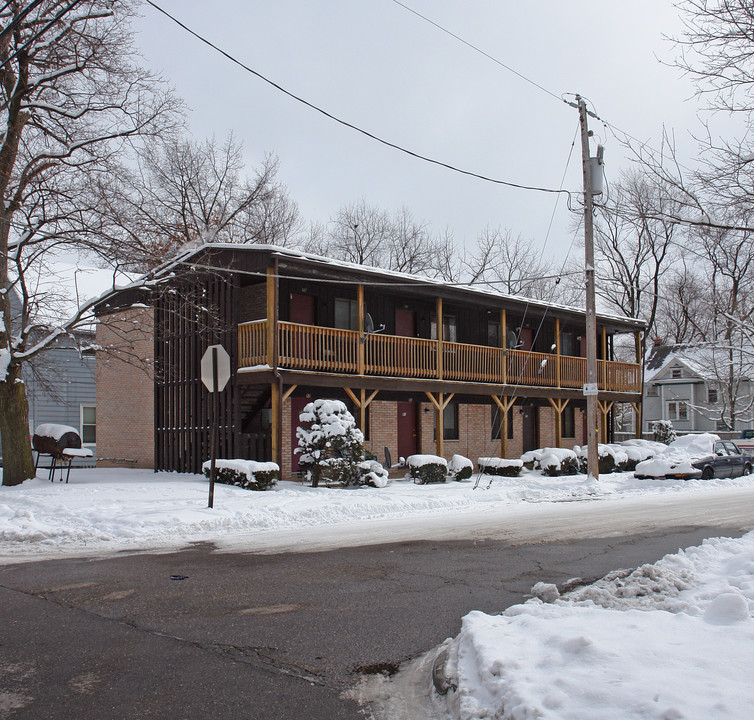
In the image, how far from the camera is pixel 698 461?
2430 cm

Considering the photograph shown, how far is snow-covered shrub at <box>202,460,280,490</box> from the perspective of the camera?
17.0m

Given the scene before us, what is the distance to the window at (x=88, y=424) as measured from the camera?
30.5 m

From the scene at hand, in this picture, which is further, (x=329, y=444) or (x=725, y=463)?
(x=725, y=463)

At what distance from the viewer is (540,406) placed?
30016 mm

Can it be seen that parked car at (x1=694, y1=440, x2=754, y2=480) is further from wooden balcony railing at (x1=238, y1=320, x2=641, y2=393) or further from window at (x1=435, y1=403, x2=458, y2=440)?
window at (x1=435, y1=403, x2=458, y2=440)

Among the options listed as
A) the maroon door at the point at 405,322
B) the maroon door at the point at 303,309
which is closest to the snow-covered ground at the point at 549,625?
Result: the maroon door at the point at 303,309

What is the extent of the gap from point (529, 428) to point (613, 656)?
2634 cm

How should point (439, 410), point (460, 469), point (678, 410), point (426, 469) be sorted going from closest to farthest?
point (426, 469) < point (460, 469) < point (439, 410) < point (678, 410)

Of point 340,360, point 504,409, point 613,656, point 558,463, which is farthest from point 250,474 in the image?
point 613,656

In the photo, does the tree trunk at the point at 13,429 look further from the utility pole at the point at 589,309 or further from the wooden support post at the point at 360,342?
the utility pole at the point at 589,309

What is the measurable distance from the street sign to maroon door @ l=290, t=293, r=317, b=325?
872 cm

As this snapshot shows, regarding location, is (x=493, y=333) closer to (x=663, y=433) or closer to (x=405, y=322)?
(x=405, y=322)

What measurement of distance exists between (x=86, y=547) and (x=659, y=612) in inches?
306

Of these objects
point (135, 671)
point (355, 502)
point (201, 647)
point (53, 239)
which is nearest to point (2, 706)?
point (135, 671)
